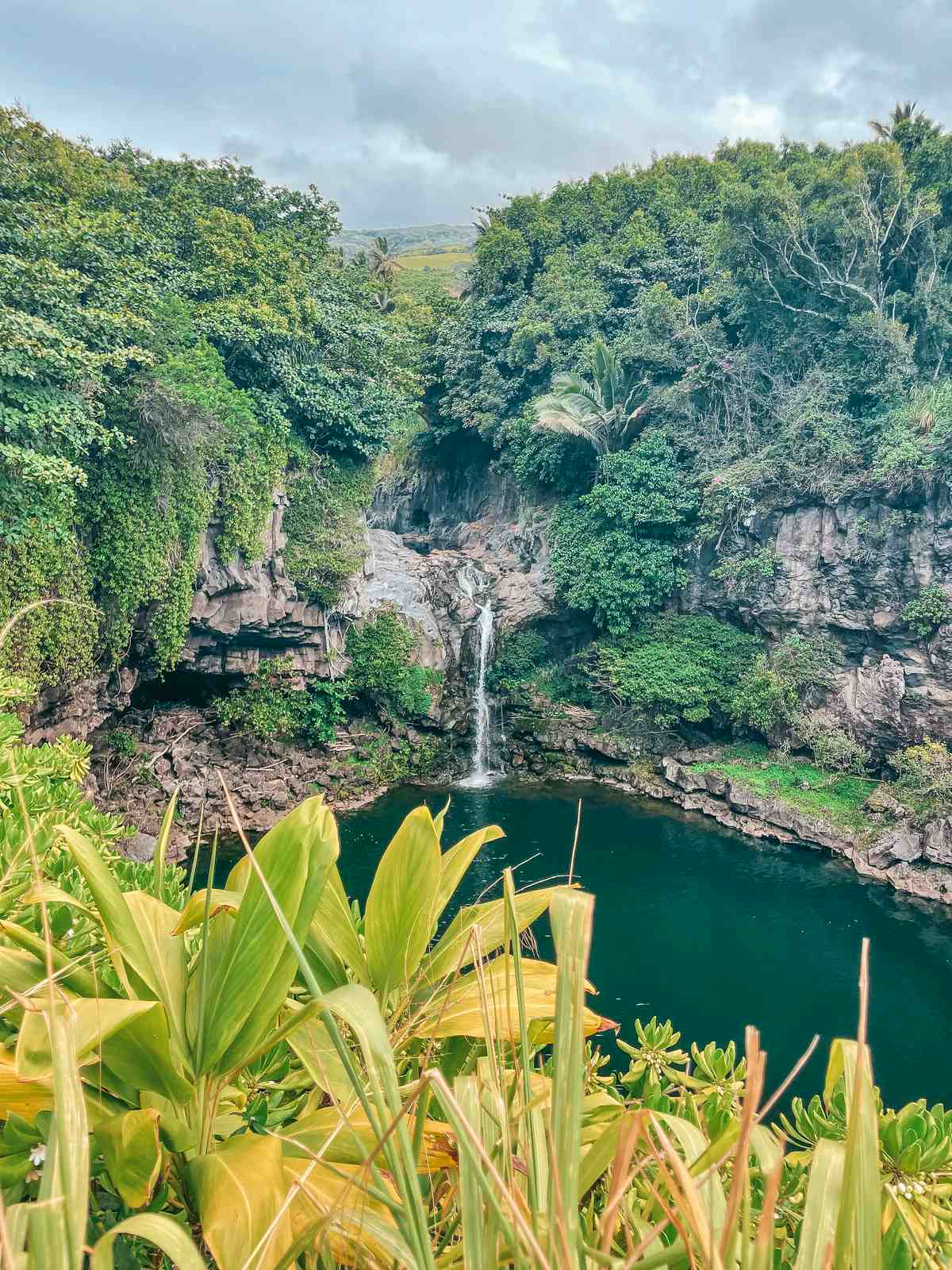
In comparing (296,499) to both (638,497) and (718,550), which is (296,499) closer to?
(638,497)

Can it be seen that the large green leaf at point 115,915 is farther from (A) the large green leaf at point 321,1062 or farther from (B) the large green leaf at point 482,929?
Result: (B) the large green leaf at point 482,929

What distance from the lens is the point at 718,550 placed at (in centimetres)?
1272

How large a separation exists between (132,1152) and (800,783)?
38.8ft

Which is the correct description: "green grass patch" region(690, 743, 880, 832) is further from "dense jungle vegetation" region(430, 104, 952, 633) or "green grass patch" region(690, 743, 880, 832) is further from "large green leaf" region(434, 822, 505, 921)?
"large green leaf" region(434, 822, 505, 921)

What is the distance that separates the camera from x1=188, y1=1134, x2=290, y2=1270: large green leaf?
69cm

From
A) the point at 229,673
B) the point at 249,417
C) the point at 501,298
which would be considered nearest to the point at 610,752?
the point at 229,673

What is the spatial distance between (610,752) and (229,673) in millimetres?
7190

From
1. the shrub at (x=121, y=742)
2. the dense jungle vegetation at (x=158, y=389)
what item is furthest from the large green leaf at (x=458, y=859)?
the shrub at (x=121, y=742)

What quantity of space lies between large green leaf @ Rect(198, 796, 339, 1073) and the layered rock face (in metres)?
12.1

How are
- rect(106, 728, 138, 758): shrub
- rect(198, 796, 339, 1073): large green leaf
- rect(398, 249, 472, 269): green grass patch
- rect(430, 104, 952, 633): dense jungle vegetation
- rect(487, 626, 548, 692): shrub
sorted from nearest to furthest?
rect(198, 796, 339, 1073): large green leaf → rect(106, 728, 138, 758): shrub → rect(430, 104, 952, 633): dense jungle vegetation → rect(487, 626, 548, 692): shrub → rect(398, 249, 472, 269): green grass patch

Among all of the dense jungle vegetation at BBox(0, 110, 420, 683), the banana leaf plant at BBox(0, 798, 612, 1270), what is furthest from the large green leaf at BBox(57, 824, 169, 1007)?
the dense jungle vegetation at BBox(0, 110, 420, 683)

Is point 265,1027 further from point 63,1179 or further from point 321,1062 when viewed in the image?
point 63,1179

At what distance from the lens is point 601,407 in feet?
44.3

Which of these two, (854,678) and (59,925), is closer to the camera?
(59,925)
